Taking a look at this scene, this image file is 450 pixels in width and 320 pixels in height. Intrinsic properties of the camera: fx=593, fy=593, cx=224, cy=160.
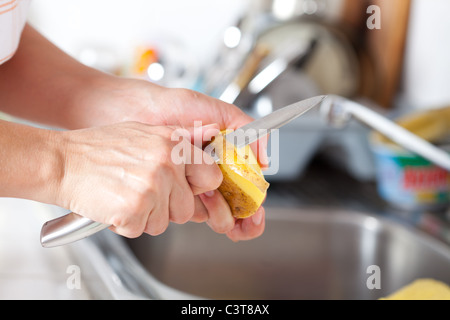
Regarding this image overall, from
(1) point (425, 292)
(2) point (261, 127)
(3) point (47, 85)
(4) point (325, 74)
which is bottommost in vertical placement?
(1) point (425, 292)

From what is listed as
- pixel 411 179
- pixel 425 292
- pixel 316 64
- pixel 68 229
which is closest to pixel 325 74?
pixel 316 64

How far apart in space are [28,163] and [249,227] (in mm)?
283

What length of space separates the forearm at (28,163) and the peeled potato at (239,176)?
157 millimetres

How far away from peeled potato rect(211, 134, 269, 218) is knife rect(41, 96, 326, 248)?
0.05 feet

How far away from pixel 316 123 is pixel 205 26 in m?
1.02

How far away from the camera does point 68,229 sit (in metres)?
0.51

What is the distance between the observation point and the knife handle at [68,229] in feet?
1.66

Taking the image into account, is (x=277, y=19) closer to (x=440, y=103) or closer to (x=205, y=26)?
(x=440, y=103)

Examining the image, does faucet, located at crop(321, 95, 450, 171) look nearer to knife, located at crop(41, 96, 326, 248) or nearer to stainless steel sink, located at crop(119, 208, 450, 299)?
stainless steel sink, located at crop(119, 208, 450, 299)

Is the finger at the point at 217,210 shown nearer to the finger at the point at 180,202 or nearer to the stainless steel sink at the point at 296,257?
the finger at the point at 180,202

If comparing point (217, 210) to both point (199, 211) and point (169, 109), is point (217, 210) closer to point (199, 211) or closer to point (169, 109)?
point (199, 211)

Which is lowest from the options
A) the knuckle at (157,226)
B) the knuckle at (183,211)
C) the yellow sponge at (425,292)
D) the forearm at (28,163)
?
the yellow sponge at (425,292)

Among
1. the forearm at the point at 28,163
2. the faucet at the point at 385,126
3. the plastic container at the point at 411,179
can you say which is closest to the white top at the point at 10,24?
the forearm at the point at 28,163
